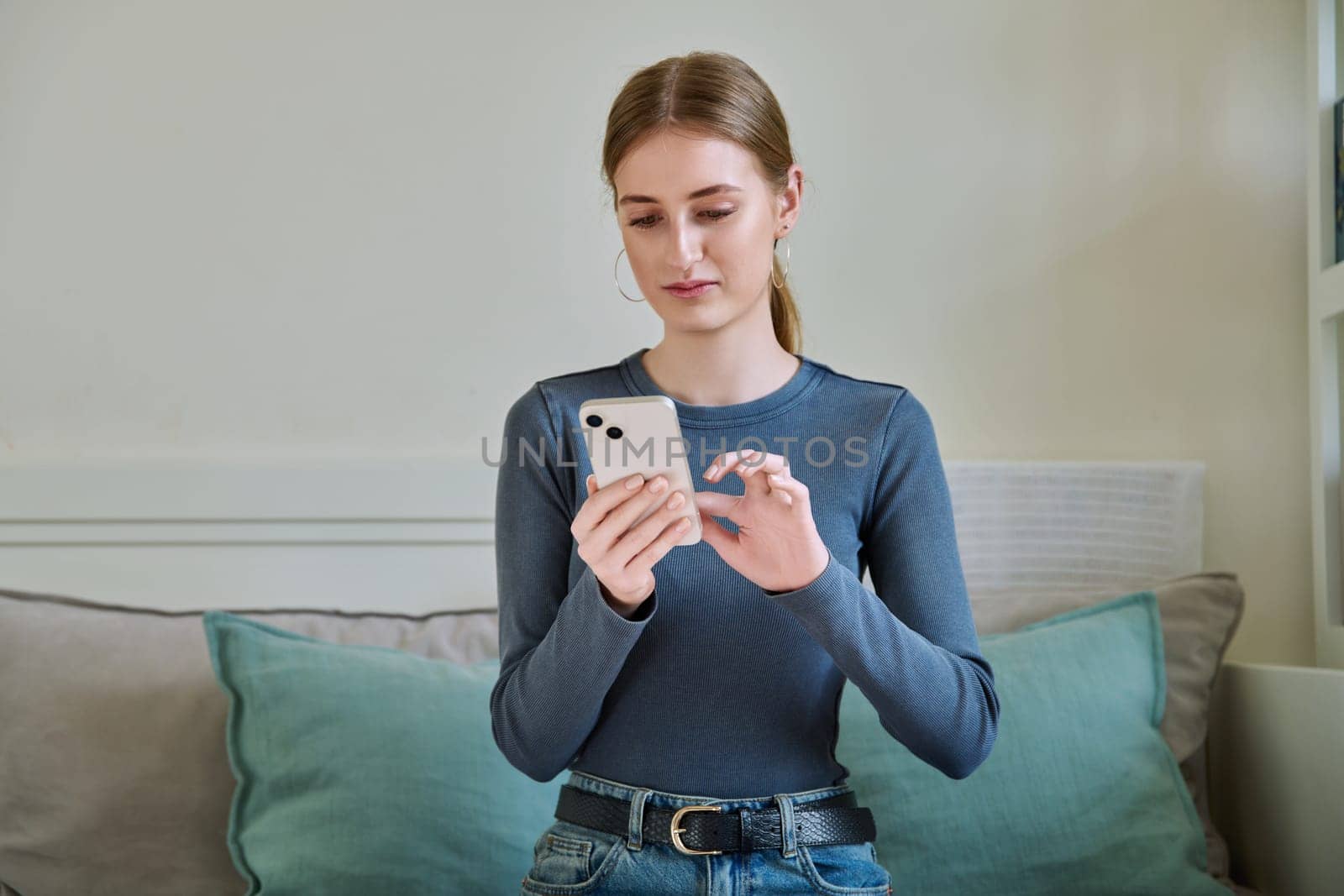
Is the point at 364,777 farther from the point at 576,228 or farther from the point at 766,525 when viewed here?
the point at 576,228

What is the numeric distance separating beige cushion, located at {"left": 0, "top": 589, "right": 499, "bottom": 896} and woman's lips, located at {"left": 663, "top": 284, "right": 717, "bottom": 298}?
79 cm

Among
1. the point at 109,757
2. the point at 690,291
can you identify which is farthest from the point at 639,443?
the point at 109,757

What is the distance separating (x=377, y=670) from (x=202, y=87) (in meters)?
0.97

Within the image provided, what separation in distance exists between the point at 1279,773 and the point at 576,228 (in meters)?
1.23

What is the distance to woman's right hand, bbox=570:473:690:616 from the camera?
34.0 inches

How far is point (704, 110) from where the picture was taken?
3.37 feet

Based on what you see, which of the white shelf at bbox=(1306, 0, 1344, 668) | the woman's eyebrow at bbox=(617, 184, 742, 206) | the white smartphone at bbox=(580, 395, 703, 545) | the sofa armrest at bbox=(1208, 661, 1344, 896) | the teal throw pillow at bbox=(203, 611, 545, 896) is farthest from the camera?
the white shelf at bbox=(1306, 0, 1344, 668)

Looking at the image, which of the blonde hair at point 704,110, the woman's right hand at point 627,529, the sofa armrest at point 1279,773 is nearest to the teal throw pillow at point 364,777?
the woman's right hand at point 627,529

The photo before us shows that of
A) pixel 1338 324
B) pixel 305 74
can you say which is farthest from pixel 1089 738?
pixel 305 74

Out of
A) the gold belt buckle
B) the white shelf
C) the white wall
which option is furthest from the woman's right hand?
the white shelf

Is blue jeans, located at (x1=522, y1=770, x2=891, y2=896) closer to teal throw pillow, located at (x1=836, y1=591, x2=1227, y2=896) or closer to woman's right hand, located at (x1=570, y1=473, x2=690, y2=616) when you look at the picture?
woman's right hand, located at (x1=570, y1=473, x2=690, y2=616)

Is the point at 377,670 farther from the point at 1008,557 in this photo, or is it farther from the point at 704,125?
the point at 1008,557

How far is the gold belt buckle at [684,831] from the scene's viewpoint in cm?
94

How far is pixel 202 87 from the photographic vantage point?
1763 mm
